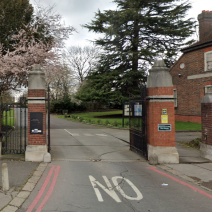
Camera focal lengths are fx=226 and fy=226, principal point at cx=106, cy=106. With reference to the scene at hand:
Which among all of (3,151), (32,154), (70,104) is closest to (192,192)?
(32,154)

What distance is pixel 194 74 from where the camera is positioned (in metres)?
21.0

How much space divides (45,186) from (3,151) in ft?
12.8

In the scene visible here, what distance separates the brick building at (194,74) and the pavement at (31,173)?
40.4 ft

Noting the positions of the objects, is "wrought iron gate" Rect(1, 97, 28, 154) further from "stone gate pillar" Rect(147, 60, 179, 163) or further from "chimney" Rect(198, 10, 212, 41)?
"chimney" Rect(198, 10, 212, 41)

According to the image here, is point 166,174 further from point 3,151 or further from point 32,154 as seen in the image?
point 3,151

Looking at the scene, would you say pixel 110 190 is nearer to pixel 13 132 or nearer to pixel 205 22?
pixel 13 132

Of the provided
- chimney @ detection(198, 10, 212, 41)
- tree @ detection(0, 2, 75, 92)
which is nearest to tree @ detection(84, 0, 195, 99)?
chimney @ detection(198, 10, 212, 41)

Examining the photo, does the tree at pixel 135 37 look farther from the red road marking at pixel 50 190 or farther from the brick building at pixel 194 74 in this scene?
the red road marking at pixel 50 190

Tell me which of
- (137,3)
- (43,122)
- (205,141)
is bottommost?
(205,141)

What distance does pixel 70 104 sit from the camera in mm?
49250

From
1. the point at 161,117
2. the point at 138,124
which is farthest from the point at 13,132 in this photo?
the point at 161,117

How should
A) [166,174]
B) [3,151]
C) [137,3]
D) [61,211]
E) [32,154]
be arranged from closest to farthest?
[61,211] → [166,174] → [32,154] → [3,151] → [137,3]

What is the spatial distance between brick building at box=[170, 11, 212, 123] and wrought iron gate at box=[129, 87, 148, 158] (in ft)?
39.0

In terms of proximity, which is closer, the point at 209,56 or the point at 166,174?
the point at 166,174
